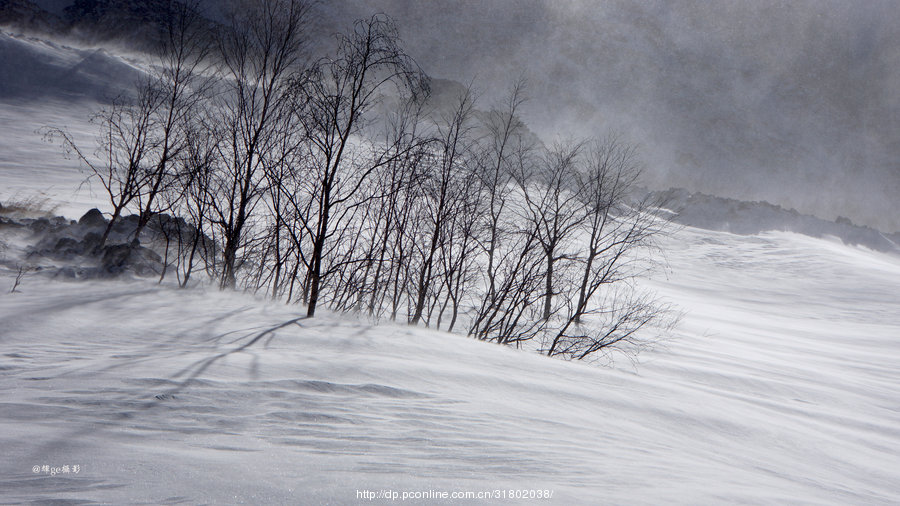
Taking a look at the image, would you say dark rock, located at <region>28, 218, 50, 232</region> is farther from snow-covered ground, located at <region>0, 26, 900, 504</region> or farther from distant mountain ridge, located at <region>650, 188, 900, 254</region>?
distant mountain ridge, located at <region>650, 188, 900, 254</region>

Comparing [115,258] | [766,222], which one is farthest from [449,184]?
[766,222]

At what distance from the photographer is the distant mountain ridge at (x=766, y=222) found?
96.9 metres

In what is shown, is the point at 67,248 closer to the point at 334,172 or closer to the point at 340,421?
the point at 334,172

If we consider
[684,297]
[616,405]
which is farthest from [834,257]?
[616,405]

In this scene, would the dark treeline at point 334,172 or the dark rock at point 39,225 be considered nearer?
the dark treeline at point 334,172

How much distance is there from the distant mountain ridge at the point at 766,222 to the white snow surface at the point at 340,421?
86789 mm

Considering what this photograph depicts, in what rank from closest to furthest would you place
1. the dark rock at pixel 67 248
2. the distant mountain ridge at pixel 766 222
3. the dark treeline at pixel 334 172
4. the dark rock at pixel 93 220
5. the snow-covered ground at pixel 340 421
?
the snow-covered ground at pixel 340 421
the dark treeline at pixel 334 172
the dark rock at pixel 67 248
the dark rock at pixel 93 220
the distant mountain ridge at pixel 766 222

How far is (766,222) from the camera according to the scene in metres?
108

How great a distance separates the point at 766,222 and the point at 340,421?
128791 mm

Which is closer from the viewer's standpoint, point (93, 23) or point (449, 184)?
point (449, 184)

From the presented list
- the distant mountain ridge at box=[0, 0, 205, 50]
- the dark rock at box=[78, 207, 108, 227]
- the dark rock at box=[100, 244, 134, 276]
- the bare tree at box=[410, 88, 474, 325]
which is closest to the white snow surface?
the dark rock at box=[100, 244, 134, 276]

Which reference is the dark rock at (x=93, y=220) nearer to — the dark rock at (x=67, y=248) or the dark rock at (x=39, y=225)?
the dark rock at (x=39, y=225)

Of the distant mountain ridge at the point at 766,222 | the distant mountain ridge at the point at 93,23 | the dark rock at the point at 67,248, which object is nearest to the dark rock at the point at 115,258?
the dark rock at the point at 67,248

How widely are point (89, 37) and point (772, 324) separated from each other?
8764 centimetres
